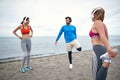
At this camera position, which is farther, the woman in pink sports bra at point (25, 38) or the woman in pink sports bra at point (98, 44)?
the woman in pink sports bra at point (25, 38)

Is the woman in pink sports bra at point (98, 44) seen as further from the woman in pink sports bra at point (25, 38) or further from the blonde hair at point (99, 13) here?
the woman in pink sports bra at point (25, 38)

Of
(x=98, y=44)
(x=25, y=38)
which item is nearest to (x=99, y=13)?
(x=98, y=44)

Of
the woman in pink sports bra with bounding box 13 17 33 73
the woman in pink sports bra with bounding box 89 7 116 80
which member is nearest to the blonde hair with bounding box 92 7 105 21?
the woman in pink sports bra with bounding box 89 7 116 80

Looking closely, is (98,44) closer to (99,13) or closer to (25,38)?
(99,13)

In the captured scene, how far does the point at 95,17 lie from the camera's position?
278cm

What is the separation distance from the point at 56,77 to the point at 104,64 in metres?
3.03

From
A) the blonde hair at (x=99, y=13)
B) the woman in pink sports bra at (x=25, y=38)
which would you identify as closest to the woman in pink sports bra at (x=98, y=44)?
the blonde hair at (x=99, y=13)

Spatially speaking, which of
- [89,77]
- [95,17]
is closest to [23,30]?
[89,77]

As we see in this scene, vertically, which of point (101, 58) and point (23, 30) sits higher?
point (23, 30)

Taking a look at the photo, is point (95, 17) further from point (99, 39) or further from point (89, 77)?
point (89, 77)

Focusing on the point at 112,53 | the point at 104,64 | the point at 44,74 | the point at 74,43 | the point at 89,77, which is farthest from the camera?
the point at 74,43

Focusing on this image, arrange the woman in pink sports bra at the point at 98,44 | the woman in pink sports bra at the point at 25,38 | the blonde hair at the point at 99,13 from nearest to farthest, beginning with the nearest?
the woman in pink sports bra at the point at 98,44
the blonde hair at the point at 99,13
the woman in pink sports bra at the point at 25,38

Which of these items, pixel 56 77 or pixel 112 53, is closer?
pixel 112 53

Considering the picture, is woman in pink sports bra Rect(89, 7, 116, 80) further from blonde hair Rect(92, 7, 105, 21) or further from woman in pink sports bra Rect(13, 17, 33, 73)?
woman in pink sports bra Rect(13, 17, 33, 73)
